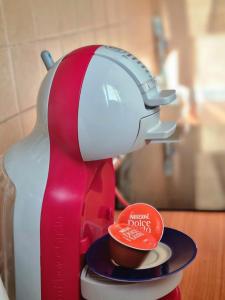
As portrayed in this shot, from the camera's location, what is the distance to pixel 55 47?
2.63 feet

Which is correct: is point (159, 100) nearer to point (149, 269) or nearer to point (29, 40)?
point (149, 269)

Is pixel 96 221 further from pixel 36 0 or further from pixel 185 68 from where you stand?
pixel 185 68

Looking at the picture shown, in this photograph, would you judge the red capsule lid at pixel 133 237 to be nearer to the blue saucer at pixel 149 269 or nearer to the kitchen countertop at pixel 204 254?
the blue saucer at pixel 149 269

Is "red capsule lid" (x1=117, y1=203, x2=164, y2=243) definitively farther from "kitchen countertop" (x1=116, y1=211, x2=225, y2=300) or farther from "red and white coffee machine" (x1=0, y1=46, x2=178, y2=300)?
"kitchen countertop" (x1=116, y1=211, x2=225, y2=300)

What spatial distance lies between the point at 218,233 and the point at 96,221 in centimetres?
34

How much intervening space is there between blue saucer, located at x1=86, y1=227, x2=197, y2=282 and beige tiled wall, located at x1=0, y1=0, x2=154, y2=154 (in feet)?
0.74

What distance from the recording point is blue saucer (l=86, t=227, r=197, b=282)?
17.5 inches

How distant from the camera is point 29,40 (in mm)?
702

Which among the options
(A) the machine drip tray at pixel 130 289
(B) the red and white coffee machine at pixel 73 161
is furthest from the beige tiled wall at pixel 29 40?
(A) the machine drip tray at pixel 130 289

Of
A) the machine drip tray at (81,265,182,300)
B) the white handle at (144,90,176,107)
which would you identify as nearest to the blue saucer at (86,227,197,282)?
the machine drip tray at (81,265,182,300)

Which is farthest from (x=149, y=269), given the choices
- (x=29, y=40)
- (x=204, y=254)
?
(x=29, y=40)

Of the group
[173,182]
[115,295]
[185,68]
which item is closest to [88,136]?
[115,295]

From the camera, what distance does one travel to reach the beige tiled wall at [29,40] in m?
0.63

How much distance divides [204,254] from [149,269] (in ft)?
0.99
